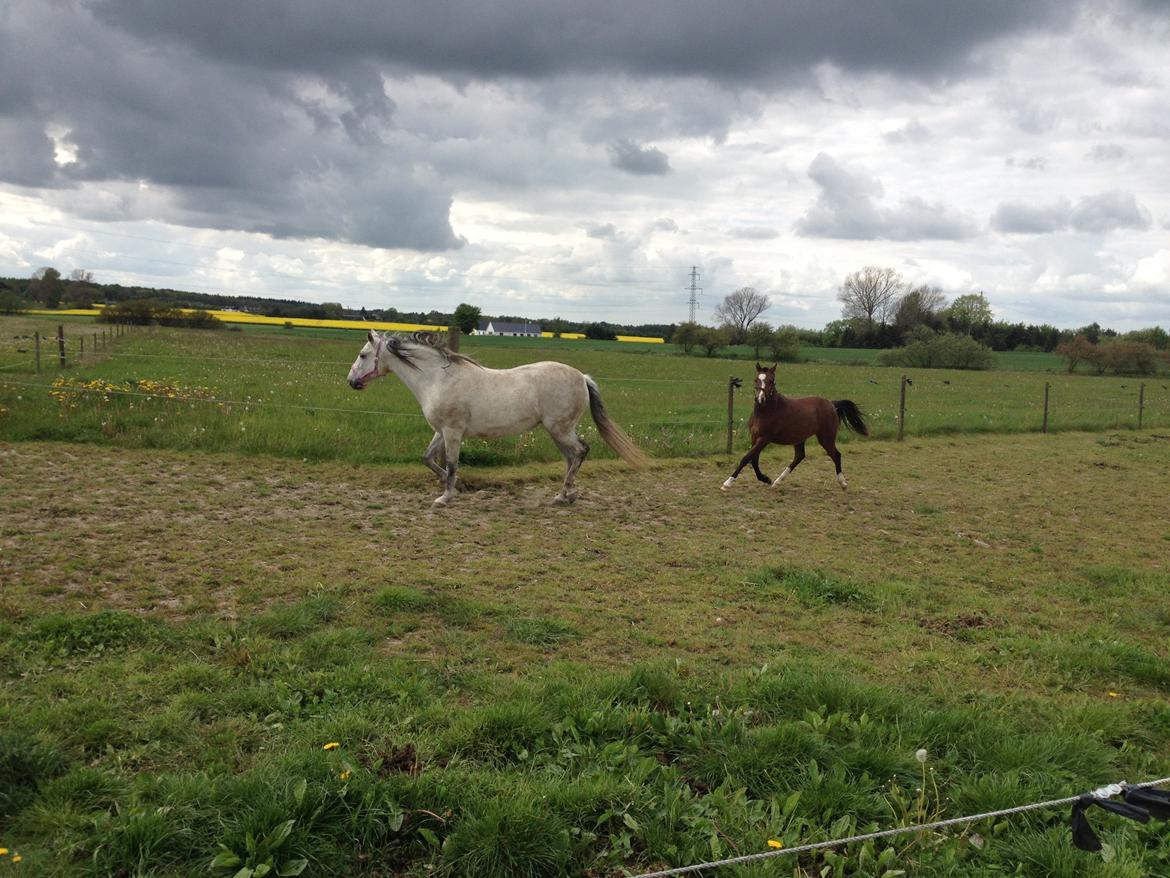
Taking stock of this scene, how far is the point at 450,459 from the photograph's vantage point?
8.86 m

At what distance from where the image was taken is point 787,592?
591 cm

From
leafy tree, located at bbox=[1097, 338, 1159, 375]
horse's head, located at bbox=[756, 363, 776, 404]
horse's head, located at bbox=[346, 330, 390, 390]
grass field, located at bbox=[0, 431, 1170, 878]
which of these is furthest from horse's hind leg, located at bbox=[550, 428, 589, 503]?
leafy tree, located at bbox=[1097, 338, 1159, 375]

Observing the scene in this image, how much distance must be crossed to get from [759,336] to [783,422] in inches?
2267

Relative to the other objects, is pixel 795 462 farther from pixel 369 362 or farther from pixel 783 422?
pixel 369 362

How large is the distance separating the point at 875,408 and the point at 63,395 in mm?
19998

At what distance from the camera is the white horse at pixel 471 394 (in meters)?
9.08

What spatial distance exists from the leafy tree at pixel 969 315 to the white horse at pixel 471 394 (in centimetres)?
8023

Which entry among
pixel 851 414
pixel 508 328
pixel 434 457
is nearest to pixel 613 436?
pixel 434 457

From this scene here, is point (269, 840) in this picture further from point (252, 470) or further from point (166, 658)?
point (252, 470)

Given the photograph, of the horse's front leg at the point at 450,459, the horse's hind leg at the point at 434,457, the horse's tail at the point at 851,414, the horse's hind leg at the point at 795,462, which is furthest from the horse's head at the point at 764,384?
the horse's hind leg at the point at 434,457

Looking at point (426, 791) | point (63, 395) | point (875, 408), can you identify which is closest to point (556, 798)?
point (426, 791)

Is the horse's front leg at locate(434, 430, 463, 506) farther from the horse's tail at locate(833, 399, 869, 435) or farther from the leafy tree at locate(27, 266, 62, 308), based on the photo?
the leafy tree at locate(27, 266, 62, 308)

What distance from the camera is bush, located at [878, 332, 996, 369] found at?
57281 millimetres

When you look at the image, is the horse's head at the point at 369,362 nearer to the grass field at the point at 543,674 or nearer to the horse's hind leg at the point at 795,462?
the grass field at the point at 543,674
